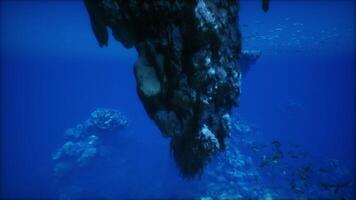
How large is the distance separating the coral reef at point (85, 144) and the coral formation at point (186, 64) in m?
16.7

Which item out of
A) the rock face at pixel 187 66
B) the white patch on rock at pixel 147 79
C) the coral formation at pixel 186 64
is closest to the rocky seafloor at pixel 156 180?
the rock face at pixel 187 66

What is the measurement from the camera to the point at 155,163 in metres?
27.0

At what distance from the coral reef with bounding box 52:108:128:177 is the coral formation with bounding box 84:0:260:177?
54.9ft

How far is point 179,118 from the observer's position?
19.6 feet

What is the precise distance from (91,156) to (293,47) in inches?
1415

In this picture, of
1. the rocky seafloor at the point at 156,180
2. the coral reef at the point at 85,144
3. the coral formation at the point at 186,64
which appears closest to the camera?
the coral formation at the point at 186,64

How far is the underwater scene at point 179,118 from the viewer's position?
18.2ft

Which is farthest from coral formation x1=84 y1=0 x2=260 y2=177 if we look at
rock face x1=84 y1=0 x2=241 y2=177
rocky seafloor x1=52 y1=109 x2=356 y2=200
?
rocky seafloor x1=52 y1=109 x2=356 y2=200

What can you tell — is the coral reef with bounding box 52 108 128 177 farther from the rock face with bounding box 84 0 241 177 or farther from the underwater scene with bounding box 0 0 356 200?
the rock face with bounding box 84 0 241 177

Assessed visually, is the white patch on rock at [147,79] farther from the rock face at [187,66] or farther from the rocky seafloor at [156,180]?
the rocky seafloor at [156,180]

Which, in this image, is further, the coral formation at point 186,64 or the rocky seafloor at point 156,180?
the rocky seafloor at point 156,180

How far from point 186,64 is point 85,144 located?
2045cm

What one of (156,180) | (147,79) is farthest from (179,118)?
(156,180)

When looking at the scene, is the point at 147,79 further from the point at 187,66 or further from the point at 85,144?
the point at 85,144
